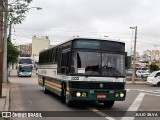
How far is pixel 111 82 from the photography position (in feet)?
53.6

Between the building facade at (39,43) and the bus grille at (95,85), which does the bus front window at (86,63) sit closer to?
the bus grille at (95,85)

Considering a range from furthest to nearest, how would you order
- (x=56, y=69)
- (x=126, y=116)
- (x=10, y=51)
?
(x=10, y=51) < (x=56, y=69) < (x=126, y=116)

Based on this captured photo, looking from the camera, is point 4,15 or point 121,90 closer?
point 4,15

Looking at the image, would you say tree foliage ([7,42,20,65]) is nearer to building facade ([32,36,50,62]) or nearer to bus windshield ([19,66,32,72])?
bus windshield ([19,66,32,72])

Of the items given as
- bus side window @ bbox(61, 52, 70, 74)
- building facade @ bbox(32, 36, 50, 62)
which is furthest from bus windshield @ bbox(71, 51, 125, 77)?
building facade @ bbox(32, 36, 50, 62)

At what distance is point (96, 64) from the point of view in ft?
53.3

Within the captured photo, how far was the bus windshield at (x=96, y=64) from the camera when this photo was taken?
1619cm

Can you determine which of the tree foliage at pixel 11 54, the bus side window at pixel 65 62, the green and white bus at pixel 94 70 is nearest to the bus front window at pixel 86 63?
the green and white bus at pixel 94 70

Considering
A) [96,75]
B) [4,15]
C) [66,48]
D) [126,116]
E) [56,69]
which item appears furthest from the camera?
[56,69]

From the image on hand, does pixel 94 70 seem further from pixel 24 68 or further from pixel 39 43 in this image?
pixel 39 43

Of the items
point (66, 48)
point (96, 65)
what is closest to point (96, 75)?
point (96, 65)

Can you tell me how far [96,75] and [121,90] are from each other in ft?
4.07

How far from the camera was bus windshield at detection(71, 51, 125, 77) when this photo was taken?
16.2m

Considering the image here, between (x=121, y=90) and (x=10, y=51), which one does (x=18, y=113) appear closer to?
(x=121, y=90)
